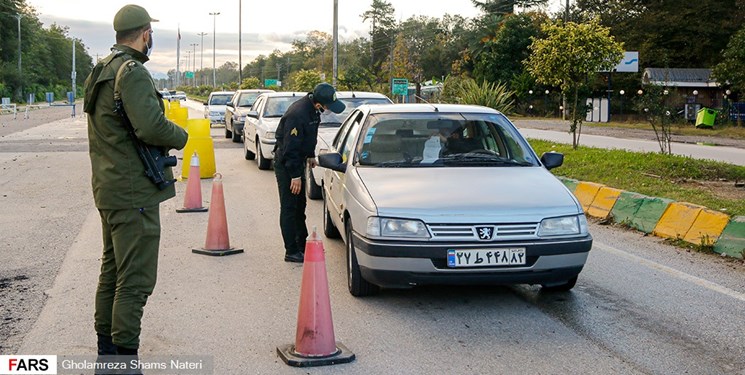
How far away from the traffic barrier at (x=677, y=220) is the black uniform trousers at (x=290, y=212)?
4.09 m

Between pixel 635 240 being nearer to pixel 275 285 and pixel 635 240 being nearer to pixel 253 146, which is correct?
pixel 275 285

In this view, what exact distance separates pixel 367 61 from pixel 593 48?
94.0 m

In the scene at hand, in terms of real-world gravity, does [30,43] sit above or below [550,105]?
above

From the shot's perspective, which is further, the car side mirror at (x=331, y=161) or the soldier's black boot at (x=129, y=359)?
the car side mirror at (x=331, y=161)

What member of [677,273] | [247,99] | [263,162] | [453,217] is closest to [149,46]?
[453,217]

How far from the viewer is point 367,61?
111 meters

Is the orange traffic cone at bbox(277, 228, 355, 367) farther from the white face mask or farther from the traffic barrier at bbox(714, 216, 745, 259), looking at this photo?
the traffic barrier at bbox(714, 216, 745, 259)

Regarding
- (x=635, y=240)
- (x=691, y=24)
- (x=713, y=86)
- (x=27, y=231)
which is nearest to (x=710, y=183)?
(x=635, y=240)

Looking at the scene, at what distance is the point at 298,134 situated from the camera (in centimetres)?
793

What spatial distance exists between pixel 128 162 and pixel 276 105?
44.4 ft

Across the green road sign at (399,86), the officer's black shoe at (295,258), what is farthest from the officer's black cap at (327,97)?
the green road sign at (399,86)

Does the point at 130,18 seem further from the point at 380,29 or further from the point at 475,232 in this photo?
the point at 380,29

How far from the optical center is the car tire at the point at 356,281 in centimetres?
657

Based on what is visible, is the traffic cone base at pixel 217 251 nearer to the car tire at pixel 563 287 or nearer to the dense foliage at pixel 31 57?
the car tire at pixel 563 287
